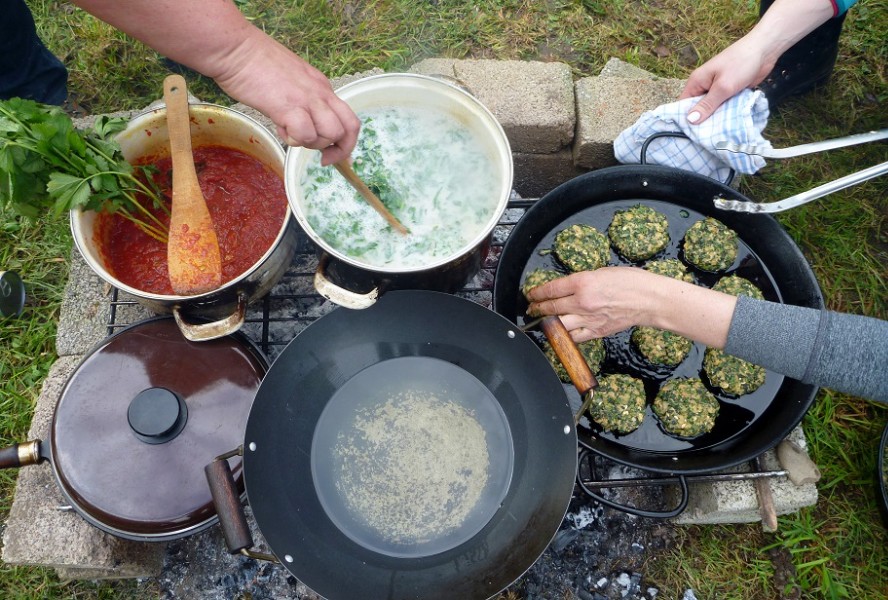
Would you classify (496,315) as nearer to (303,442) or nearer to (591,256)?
(591,256)

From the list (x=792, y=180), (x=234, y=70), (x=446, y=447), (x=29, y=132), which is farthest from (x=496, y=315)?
(x=792, y=180)

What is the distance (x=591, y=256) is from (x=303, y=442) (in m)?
1.43

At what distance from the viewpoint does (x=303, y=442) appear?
2316 millimetres

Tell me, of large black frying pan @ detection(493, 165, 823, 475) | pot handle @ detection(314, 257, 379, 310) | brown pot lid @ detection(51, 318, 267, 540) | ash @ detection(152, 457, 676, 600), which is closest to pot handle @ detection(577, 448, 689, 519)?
large black frying pan @ detection(493, 165, 823, 475)

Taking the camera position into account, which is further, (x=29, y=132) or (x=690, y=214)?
(x=690, y=214)

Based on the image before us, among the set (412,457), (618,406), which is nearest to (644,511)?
(618,406)

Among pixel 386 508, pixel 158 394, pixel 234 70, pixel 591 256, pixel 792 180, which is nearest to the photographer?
pixel 234 70

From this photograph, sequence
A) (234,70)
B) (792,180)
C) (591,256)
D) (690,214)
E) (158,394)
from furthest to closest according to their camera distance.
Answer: (792,180), (690,214), (591,256), (158,394), (234,70)

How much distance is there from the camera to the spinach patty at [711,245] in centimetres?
253

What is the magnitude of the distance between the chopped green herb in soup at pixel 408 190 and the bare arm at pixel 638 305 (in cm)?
46

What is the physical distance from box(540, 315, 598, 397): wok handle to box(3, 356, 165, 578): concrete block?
76.1 inches

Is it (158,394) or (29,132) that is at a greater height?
(29,132)

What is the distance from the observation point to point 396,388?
239 centimetres

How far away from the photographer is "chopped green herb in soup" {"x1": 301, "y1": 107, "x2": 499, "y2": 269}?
225cm
